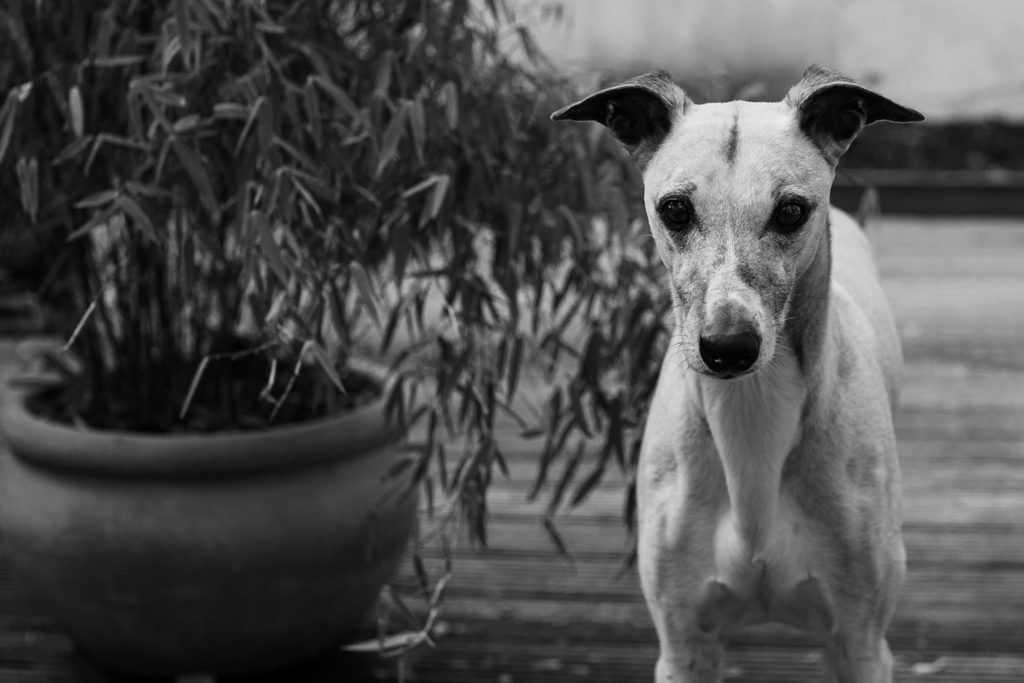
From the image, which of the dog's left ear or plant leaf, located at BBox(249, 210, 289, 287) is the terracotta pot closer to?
plant leaf, located at BBox(249, 210, 289, 287)

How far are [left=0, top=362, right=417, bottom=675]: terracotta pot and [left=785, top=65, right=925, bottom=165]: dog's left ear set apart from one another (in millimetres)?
956

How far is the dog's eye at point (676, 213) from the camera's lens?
5.01 feet

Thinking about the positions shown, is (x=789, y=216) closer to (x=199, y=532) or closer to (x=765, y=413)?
(x=765, y=413)

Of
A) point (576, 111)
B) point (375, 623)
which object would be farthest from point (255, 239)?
point (375, 623)

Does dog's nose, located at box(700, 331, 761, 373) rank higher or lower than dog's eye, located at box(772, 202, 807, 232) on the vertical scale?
lower

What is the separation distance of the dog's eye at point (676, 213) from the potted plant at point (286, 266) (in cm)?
49

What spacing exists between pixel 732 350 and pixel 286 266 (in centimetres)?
71

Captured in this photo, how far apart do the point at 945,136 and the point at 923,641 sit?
551 centimetres

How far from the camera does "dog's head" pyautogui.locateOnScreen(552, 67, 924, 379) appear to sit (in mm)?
1462

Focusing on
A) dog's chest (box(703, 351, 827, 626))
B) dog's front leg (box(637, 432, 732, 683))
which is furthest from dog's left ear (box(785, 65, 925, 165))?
dog's front leg (box(637, 432, 732, 683))

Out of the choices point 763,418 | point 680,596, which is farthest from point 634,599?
point 763,418

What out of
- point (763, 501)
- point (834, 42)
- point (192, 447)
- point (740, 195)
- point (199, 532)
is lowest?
point (834, 42)

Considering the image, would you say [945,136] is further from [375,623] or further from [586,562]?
[375,623]

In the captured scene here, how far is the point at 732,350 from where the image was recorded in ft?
4.72
